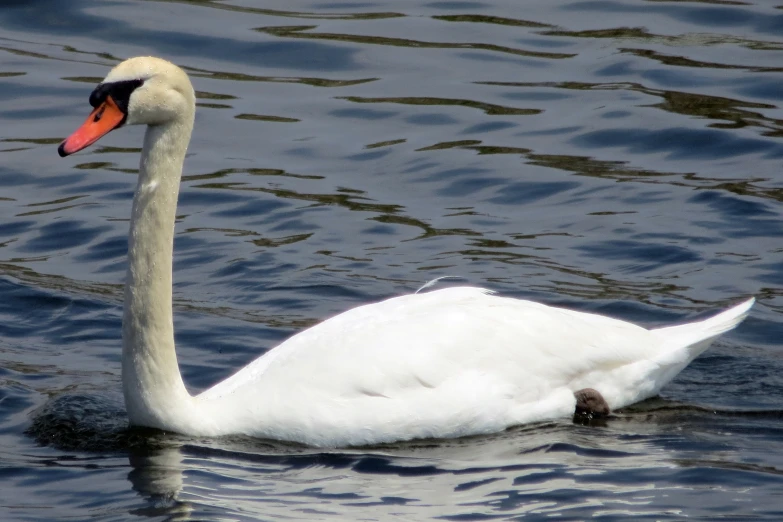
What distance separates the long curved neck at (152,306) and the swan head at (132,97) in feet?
0.63

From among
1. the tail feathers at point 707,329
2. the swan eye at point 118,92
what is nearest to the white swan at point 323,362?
the swan eye at point 118,92

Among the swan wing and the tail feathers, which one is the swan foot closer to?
the swan wing

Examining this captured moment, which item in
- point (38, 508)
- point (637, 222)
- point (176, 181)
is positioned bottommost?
point (38, 508)

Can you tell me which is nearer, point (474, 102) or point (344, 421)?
point (344, 421)

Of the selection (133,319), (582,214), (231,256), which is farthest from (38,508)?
(582,214)

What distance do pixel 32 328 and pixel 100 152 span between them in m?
4.23

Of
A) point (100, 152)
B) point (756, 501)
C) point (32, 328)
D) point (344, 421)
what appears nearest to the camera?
point (756, 501)

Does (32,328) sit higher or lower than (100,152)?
lower

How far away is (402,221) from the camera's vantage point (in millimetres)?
11562

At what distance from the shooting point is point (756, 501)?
6.44m

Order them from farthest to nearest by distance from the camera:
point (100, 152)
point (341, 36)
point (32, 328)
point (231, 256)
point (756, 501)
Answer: point (341, 36)
point (100, 152)
point (231, 256)
point (32, 328)
point (756, 501)

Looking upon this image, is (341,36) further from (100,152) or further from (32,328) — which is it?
(32,328)

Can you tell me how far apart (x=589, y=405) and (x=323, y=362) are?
1.50 metres

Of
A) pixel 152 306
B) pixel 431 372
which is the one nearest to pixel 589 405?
pixel 431 372
